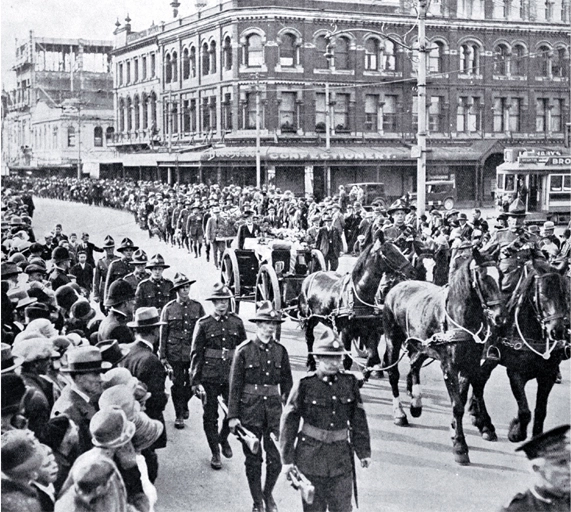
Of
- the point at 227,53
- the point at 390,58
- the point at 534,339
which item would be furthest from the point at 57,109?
the point at 390,58

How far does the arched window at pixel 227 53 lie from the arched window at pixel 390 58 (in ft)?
29.1

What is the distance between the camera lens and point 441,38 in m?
45.7

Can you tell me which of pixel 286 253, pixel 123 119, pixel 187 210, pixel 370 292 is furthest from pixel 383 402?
pixel 123 119

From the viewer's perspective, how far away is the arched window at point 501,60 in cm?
4745

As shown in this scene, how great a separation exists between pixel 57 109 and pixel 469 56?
97.6 ft

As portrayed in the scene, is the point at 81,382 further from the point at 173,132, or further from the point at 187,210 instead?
the point at 173,132

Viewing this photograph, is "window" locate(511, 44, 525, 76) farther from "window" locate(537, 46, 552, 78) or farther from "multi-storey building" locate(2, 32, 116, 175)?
"multi-storey building" locate(2, 32, 116, 175)

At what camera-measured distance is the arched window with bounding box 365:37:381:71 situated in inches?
1818

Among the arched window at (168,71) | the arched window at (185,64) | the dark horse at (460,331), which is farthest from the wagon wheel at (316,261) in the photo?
→ the arched window at (185,64)

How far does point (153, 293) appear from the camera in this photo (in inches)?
423

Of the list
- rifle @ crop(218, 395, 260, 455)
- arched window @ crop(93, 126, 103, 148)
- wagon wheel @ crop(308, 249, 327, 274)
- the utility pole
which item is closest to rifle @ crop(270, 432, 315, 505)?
rifle @ crop(218, 395, 260, 455)

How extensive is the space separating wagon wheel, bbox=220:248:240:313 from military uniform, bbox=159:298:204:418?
5.03 meters

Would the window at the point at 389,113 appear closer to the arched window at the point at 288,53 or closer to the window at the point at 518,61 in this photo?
the arched window at the point at 288,53

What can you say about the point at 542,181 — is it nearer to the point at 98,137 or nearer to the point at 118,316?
the point at 98,137
